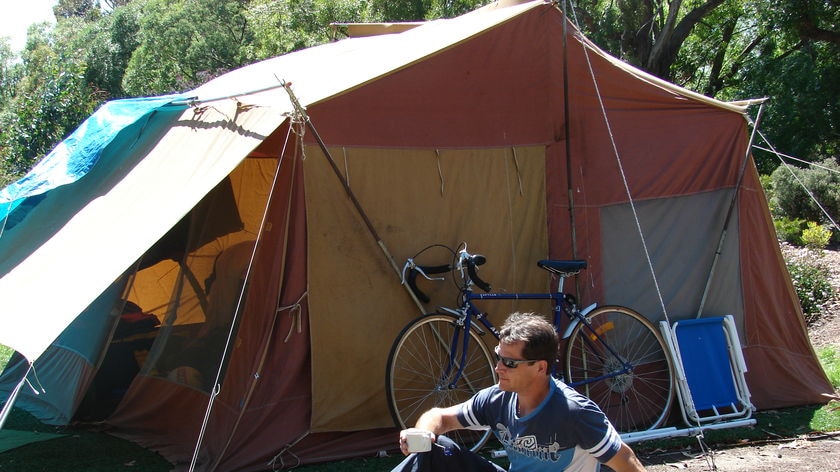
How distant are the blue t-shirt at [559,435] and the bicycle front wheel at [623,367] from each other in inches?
84.7

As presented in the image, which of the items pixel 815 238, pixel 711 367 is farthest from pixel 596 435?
pixel 815 238

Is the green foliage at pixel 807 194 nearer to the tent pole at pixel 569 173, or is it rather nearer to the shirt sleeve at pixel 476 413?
the tent pole at pixel 569 173

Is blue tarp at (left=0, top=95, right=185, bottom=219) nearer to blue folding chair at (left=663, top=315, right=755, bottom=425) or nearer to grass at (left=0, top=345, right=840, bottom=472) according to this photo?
grass at (left=0, top=345, right=840, bottom=472)

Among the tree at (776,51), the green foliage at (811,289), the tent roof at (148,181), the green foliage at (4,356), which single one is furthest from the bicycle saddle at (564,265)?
the tree at (776,51)

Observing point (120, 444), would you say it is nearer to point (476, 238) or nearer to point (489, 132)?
point (476, 238)

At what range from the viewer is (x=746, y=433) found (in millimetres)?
4867

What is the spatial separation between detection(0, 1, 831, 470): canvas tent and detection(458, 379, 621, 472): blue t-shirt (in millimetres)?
1926

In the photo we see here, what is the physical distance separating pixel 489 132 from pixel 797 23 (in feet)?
35.7

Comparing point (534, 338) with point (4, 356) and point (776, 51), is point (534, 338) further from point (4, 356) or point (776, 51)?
point (776, 51)

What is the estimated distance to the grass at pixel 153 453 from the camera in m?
4.48

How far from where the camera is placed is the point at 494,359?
185 inches

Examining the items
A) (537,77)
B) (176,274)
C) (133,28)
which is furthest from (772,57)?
(133,28)

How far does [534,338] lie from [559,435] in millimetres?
318

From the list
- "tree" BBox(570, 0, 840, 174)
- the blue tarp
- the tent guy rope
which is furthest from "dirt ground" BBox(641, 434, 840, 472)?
"tree" BBox(570, 0, 840, 174)
